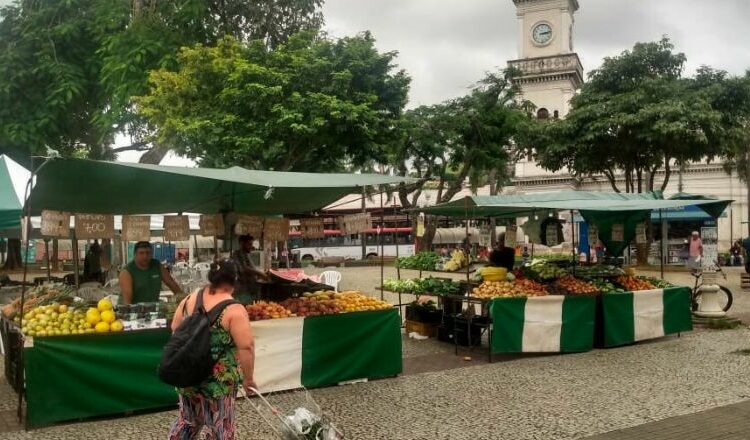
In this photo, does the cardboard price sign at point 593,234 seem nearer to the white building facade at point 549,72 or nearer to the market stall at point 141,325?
the market stall at point 141,325

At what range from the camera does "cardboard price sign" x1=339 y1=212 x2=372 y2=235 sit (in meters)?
8.62

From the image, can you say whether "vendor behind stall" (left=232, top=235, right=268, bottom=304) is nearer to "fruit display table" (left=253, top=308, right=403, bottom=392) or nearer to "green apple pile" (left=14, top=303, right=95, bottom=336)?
"fruit display table" (left=253, top=308, right=403, bottom=392)

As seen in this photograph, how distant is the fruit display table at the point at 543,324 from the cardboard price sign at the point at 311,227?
2799mm

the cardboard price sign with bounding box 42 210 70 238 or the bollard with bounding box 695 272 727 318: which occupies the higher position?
the cardboard price sign with bounding box 42 210 70 238

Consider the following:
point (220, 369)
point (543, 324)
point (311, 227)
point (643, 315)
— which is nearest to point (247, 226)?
point (311, 227)

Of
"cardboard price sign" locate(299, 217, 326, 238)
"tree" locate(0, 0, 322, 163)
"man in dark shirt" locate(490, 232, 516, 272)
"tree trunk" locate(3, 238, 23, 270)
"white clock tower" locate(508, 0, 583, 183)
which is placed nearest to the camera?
"cardboard price sign" locate(299, 217, 326, 238)

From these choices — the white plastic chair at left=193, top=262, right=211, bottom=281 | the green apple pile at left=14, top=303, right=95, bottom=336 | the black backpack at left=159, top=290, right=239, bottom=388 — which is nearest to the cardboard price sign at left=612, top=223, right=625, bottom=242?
the white plastic chair at left=193, top=262, right=211, bottom=281

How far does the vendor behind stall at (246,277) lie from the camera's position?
7841mm

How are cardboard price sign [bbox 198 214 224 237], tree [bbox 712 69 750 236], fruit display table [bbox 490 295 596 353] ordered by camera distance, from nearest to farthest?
1. fruit display table [bbox 490 295 596 353]
2. cardboard price sign [bbox 198 214 224 237]
3. tree [bbox 712 69 750 236]

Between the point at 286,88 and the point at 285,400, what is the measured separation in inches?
569

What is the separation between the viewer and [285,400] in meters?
6.89

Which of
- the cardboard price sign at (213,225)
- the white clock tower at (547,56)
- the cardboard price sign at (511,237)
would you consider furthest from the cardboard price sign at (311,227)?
the white clock tower at (547,56)

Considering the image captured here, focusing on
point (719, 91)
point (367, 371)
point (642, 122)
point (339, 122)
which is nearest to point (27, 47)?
point (339, 122)

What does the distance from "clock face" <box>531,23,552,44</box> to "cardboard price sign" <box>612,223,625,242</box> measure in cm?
4800
